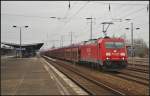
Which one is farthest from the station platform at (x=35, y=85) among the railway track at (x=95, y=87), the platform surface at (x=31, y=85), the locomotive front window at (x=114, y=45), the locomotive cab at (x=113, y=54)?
the locomotive front window at (x=114, y=45)

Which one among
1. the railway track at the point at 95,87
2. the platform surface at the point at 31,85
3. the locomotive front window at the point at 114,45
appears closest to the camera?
the railway track at the point at 95,87

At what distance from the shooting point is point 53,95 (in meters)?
14.9

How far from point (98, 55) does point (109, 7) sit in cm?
440

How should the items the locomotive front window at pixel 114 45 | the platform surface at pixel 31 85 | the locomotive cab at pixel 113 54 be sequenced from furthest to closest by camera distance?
the locomotive front window at pixel 114 45, the locomotive cab at pixel 113 54, the platform surface at pixel 31 85

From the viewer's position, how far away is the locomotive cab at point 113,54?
A: 102 ft

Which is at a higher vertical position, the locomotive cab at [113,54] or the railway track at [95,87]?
the locomotive cab at [113,54]

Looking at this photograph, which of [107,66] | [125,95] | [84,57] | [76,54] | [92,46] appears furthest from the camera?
[76,54]

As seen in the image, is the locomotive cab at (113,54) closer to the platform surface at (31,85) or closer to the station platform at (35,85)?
the station platform at (35,85)

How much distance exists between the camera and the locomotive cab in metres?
30.9

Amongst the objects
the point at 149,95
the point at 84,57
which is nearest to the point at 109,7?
the point at 84,57

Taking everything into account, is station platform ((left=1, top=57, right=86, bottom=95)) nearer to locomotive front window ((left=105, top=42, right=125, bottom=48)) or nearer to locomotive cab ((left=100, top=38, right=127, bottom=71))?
locomotive cab ((left=100, top=38, right=127, bottom=71))

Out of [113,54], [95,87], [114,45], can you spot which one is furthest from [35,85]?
[114,45]

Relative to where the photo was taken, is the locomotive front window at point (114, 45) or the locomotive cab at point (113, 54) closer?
the locomotive cab at point (113, 54)

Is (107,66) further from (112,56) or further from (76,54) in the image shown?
(76,54)
